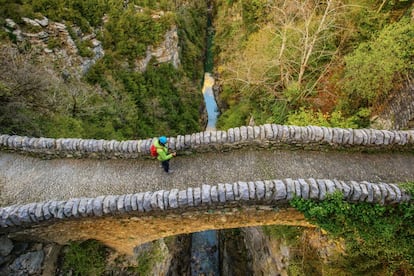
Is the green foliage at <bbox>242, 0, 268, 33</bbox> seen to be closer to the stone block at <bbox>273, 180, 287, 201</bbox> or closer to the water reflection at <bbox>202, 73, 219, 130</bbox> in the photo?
the water reflection at <bbox>202, 73, 219, 130</bbox>

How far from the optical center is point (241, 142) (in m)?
8.52

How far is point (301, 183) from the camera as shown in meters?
6.46

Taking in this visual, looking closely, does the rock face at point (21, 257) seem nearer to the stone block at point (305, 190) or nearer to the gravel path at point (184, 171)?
the gravel path at point (184, 171)

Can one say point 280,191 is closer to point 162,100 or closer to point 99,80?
point 99,80

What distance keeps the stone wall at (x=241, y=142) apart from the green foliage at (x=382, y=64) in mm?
3381

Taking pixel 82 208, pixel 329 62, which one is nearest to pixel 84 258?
pixel 82 208

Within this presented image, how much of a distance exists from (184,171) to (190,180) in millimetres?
417

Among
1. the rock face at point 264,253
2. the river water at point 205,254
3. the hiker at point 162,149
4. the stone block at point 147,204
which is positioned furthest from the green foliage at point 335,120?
the river water at point 205,254

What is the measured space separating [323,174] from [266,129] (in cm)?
216

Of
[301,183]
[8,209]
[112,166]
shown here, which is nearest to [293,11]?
[301,183]

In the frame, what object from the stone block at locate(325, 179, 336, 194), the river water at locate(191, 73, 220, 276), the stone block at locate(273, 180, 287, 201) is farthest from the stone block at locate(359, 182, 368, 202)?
the river water at locate(191, 73, 220, 276)

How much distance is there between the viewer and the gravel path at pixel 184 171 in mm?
7758

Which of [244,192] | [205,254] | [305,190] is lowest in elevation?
[205,254]

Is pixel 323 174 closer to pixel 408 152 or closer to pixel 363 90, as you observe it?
pixel 408 152
